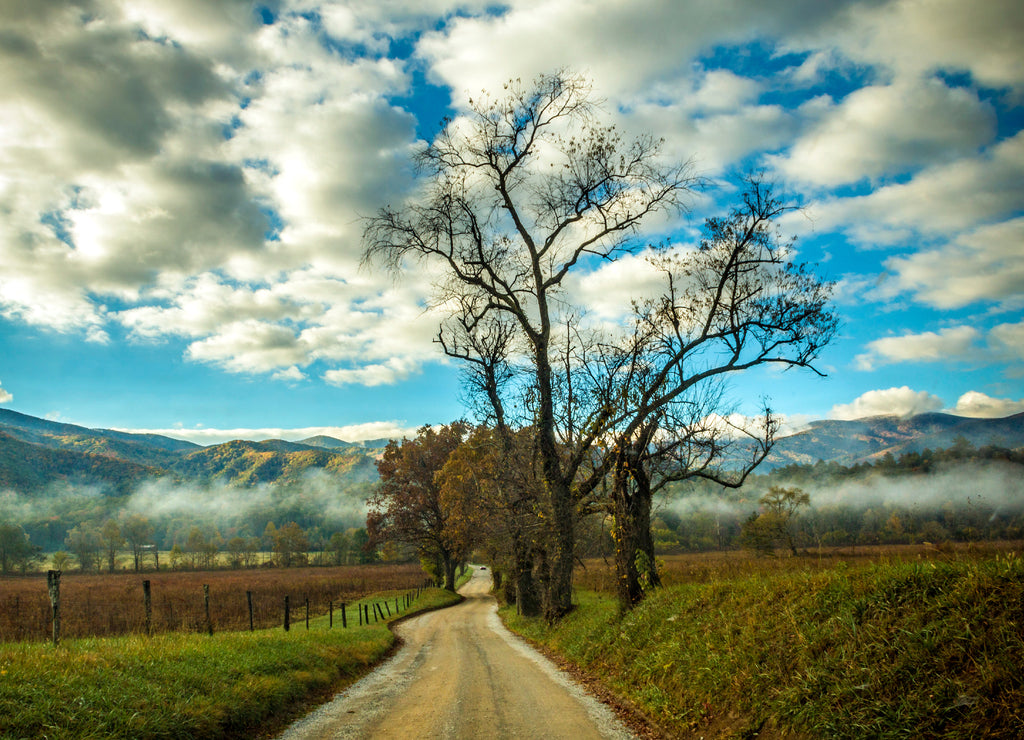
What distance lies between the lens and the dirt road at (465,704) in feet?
23.0

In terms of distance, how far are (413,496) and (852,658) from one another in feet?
146

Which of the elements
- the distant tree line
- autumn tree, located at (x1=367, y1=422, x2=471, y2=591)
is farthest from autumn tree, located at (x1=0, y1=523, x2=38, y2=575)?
autumn tree, located at (x1=367, y1=422, x2=471, y2=591)

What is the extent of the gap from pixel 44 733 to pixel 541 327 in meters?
14.1

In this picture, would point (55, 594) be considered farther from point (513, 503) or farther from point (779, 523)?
point (779, 523)

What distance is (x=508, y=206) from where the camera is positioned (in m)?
16.8

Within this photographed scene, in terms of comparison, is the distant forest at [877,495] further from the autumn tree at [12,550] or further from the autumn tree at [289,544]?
the autumn tree at [12,550]

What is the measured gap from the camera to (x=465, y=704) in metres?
8.52

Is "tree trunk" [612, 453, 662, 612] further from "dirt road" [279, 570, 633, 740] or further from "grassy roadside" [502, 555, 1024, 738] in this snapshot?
"grassy roadside" [502, 555, 1024, 738]

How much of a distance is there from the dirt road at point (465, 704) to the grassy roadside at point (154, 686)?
2.58 feet

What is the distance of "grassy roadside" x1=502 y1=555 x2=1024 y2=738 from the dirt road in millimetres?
1130

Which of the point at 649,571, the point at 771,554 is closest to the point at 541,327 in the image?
the point at 649,571

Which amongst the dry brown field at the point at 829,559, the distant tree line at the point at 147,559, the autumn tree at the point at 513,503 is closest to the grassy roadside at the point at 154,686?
the dry brown field at the point at 829,559

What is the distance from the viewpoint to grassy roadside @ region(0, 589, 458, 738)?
5.43 m

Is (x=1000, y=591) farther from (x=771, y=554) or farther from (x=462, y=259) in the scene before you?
(x=462, y=259)
